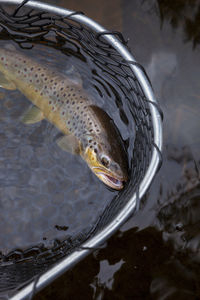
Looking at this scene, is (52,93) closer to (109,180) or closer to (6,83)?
(6,83)

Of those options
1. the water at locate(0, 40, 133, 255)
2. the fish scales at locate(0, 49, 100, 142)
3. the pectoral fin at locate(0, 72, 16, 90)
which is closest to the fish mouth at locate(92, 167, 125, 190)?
the water at locate(0, 40, 133, 255)

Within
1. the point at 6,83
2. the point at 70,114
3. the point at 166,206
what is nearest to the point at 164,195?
the point at 166,206

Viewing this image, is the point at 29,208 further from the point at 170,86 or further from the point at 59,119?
the point at 170,86

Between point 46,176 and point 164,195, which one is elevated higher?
point 164,195

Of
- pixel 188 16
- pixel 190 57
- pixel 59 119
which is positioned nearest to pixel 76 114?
pixel 59 119

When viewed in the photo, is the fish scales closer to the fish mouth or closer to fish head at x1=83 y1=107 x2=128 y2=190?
fish head at x1=83 y1=107 x2=128 y2=190

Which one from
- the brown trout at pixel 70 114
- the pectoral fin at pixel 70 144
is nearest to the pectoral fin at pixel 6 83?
the brown trout at pixel 70 114
